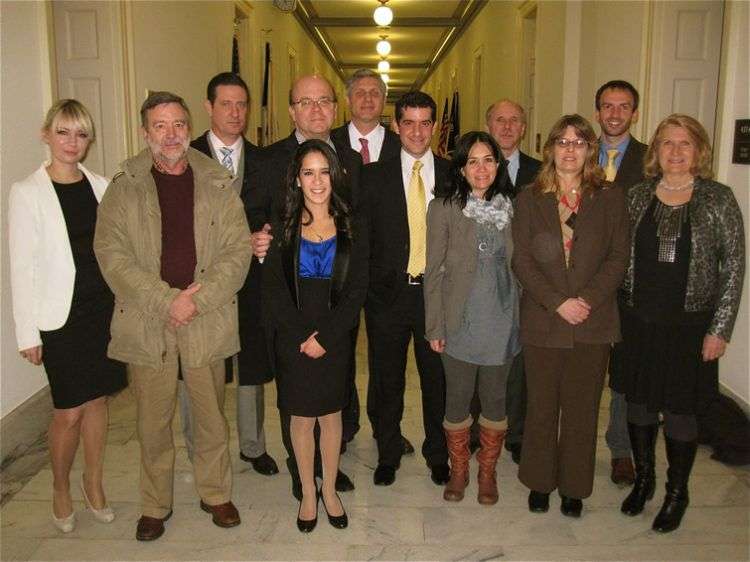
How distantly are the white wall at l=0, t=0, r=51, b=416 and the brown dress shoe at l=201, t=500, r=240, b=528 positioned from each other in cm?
122

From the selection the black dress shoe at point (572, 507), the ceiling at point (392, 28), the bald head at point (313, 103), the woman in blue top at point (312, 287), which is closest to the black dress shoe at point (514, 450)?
the black dress shoe at point (572, 507)

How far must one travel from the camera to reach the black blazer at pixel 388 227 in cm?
264

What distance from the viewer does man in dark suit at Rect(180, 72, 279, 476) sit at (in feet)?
8.98

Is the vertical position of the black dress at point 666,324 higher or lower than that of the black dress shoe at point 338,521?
higher

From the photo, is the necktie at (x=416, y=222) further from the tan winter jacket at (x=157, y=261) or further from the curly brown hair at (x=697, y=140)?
the curly brown hair at (x=697, y=140)

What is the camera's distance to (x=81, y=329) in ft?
7.73

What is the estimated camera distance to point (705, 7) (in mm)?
3895

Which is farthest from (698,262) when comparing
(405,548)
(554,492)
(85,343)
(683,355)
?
(85,343)

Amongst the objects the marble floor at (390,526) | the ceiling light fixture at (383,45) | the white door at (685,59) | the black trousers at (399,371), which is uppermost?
the ceiling light fixture at (383,45)

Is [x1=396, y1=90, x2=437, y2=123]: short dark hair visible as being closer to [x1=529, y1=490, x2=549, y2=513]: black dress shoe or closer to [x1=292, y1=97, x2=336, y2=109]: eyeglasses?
[x1=292, y1=97, x2=336, y2=109]: eyeglasses

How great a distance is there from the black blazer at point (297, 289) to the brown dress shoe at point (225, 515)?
2.41 ft

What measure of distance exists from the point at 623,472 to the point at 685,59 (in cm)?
264

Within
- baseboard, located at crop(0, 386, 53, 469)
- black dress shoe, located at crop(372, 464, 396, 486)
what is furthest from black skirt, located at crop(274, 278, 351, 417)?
baseboard, located at crop(0, 386, 53, 469)

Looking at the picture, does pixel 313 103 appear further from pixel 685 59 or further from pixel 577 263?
pixel 685 59
